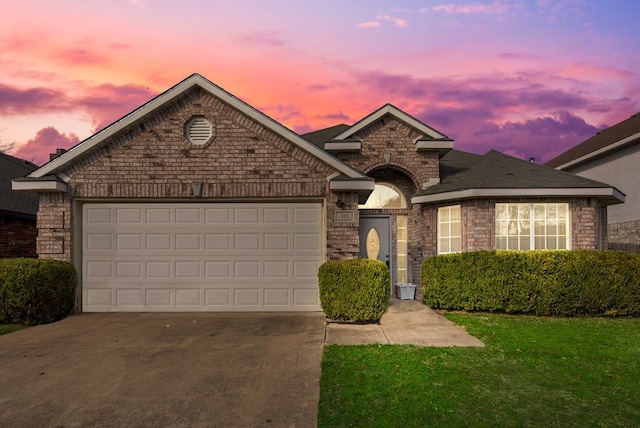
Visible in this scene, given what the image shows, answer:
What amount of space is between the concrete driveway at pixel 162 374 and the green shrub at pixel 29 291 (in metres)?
0.45

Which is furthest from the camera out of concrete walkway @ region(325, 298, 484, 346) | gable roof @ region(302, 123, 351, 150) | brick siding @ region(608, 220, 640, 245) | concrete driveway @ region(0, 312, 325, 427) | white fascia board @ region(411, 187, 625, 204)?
brick siding @ region(608, 220, 640, 245)

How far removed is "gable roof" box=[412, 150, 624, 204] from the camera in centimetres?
1300

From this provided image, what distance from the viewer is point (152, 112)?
1145cm

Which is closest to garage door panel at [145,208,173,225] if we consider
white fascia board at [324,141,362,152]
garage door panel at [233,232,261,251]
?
garage door panel at [233,232,261,251]

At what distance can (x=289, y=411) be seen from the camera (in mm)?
5109

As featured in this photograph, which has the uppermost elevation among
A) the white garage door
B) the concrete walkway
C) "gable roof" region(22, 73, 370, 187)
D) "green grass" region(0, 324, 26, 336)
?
"gable roof" region(22, 73, 370, 187)

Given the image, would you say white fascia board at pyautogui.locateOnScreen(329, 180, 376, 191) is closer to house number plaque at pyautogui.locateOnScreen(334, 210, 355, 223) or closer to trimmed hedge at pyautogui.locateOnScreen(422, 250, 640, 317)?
house number plaque at pyautogui.locateOnScreen(334, 210, 355, 223)

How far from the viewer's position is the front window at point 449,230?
45.8 ft

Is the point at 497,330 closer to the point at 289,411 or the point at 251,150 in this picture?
the point at 289,411

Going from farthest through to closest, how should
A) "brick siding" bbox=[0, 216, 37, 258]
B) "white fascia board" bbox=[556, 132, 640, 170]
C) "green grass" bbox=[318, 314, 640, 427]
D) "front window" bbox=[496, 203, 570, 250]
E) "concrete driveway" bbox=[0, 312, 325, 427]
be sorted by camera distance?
"white fascia board" bbox=[556, 132, 640, 170] → "brick siding" bbox=[0, 216, 37, 258] → "front window" bbox=[496, 203, 570, 250] → "concrete driveway" bbox=[0, 312, 325, 427] → "green grass" bbox=[318, 314, 640, 427]

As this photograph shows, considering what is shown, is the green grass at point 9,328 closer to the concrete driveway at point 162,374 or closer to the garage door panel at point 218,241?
the concrete driveway at point 162,374

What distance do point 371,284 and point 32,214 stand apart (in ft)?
40.0

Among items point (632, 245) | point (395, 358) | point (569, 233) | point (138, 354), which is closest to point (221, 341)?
point (138, 354)

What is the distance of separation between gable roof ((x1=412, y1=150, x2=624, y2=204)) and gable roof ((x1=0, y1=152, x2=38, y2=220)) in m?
12.2
